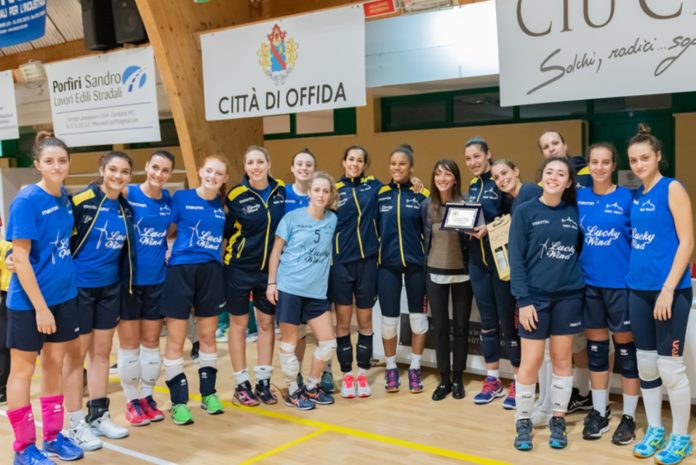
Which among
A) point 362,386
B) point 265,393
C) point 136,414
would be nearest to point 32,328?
point 136,414

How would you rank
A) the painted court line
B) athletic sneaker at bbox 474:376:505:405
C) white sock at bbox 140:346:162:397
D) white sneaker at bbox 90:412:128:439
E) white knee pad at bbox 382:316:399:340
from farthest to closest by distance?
white knee pad at bbox 382:316:399:340 < athletic sneaker at bbox 474:376:505:405 < white sock at bbox 140:346:162:397 < white sneaker at bbox 90:412:128:439 < the painted court line

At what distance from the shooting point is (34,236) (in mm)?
3385

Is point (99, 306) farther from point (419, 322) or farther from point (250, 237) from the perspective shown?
point (419, 322)

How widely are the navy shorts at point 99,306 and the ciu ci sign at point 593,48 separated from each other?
2.64 metres

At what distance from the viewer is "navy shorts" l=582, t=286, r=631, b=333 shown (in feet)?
12.1

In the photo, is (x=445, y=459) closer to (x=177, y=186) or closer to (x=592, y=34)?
(x=592, y=34)

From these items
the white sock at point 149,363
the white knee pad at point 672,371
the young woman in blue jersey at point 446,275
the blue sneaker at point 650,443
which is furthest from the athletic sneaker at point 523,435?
the white sock at point 149,363

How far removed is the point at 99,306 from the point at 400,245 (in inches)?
73.1

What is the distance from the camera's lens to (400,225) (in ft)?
15.3

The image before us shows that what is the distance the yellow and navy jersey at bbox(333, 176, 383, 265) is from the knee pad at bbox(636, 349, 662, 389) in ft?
5.76

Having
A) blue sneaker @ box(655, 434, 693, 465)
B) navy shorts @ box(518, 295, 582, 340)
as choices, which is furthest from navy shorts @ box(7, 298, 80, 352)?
blue sneaker @ box(655, 434, 693, 465)

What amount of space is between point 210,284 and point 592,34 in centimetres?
267

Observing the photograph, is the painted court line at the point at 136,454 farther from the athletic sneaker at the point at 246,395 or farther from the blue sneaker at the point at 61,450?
the athletic sneaker at the point at 246,395

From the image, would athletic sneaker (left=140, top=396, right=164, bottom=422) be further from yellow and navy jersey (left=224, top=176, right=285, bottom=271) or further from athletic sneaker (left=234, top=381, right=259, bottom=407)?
yellow and navy jersey (left=224, top=176, right=285, bottom=271)
